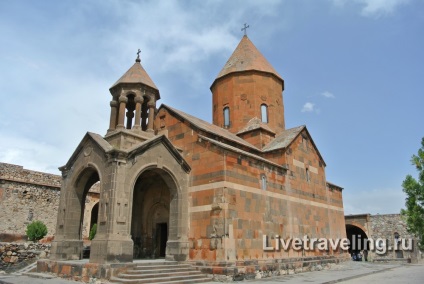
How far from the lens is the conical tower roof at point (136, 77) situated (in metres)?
12.4

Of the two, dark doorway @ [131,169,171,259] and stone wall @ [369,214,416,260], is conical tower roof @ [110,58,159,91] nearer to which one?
dark doorway @ [131,169,171,259]

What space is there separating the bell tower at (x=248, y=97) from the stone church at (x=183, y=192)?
1.48 metres

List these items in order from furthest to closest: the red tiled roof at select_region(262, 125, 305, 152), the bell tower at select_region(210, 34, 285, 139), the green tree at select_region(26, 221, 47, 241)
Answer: the bell tower at select_region(210, 34, 285, 139), the green tree at select_region(26, 221, 47, 241), the red tiled roof at select_region(262, 125, 305, 152)

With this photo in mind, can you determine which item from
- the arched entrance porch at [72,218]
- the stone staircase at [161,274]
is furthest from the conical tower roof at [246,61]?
the stone staircase at [161,274]

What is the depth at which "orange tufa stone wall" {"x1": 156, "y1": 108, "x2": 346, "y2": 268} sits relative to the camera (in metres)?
10.4

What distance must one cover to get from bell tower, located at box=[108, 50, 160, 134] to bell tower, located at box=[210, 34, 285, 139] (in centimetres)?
542

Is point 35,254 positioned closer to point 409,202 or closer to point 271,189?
point 271,189

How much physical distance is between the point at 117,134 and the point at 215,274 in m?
5.70

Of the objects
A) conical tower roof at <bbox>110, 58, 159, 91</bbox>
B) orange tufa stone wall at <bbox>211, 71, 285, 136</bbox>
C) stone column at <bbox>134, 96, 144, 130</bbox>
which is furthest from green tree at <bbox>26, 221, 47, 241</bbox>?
orange tufa stone wall at <bbox>211, 71, 285, 136</bbox>

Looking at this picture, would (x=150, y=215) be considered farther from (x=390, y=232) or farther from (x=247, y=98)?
(x=390, y=232)

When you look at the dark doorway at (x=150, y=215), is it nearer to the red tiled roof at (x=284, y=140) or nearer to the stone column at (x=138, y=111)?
the stone column at (x=138, y=111)

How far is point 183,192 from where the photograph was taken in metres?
11.5

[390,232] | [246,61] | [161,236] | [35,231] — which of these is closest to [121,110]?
[161,236]

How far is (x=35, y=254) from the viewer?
13219 mm
